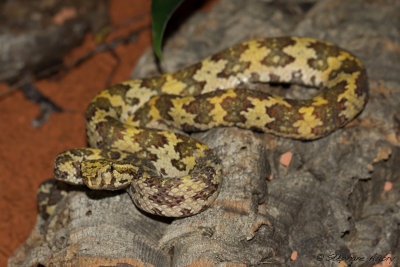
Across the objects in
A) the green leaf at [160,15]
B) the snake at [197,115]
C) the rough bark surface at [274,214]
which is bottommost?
the rough bark surface at [274,214]

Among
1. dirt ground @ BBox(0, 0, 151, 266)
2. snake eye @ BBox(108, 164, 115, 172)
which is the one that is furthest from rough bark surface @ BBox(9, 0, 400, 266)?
dirt ground @ BBox(0, 0, 151, 266)

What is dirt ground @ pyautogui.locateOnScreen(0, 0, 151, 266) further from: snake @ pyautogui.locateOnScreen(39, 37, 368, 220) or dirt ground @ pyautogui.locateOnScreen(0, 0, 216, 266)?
snake @ pyautogui.locateOnScreen(39, 37, 368, 220)

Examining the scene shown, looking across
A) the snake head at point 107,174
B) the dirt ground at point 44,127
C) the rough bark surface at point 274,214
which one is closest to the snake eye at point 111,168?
the snake head at point 107,174

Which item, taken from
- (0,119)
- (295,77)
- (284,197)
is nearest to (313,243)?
(284,197)

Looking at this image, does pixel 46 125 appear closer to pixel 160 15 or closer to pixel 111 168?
pixel 160 15

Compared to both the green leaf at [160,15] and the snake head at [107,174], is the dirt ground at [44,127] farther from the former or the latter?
the green leaf at [160,15]

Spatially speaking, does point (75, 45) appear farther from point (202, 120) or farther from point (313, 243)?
point (313, 243)

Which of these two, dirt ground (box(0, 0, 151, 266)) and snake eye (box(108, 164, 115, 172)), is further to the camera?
dirt ground (box(0, 0, 151, 266))
